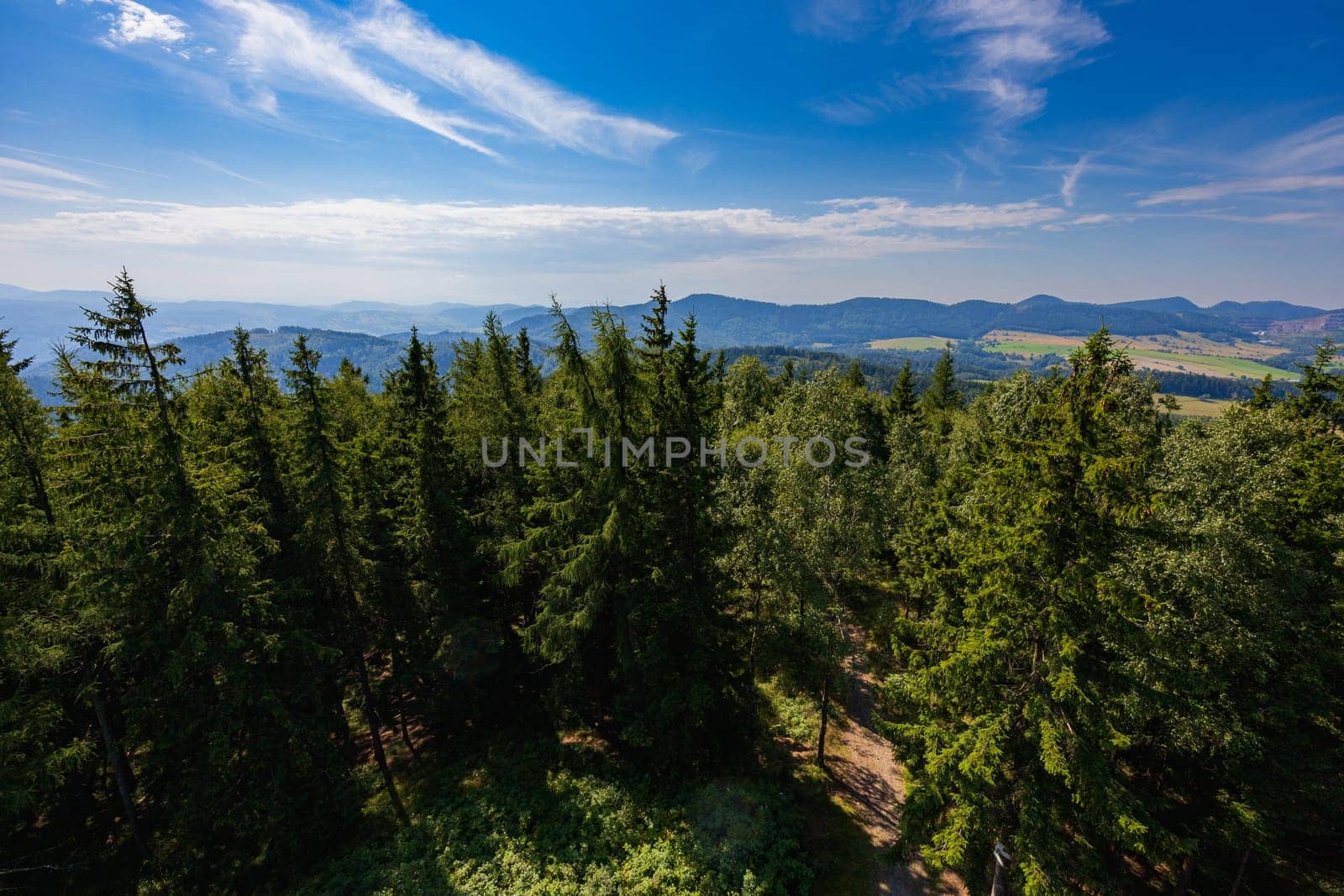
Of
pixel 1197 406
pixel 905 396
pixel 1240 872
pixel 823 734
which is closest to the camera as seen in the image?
pixel 1240 872

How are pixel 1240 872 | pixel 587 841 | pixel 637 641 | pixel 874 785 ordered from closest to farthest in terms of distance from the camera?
pixel 1240 872, pixel 587 841, pixel 637 641, pixel 874 785

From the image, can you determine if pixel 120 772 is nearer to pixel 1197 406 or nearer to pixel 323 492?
pixel 323 492

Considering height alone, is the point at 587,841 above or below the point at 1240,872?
below

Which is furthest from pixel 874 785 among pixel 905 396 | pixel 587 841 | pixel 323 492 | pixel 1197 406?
pixel 1197 406

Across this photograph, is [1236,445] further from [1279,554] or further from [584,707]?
[584,707]

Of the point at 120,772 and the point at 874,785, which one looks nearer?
the point at 120,772

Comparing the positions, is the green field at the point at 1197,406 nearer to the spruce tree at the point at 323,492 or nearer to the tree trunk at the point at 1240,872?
the tree trunk at the point at 1240,872

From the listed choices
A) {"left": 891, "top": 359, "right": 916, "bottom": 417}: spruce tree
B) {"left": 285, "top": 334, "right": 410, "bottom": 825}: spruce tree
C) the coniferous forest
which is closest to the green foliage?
the coniferous forest

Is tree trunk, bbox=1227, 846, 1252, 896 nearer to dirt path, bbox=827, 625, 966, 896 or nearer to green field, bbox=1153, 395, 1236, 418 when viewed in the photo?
dirt path, bbox=827, 625, 966, 896

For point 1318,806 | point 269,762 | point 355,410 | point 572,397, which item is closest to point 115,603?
point 269,762
